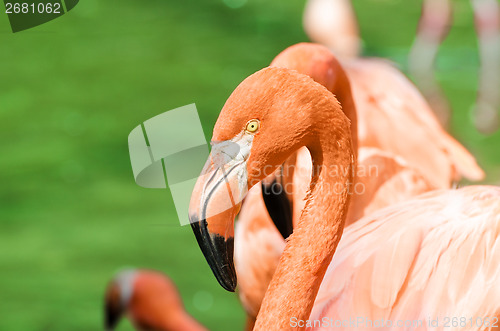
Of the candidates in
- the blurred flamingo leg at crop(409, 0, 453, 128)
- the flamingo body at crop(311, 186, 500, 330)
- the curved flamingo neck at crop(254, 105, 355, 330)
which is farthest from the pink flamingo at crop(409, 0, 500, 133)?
the curved flamingo neck at crop(254, 105, 355, 330)

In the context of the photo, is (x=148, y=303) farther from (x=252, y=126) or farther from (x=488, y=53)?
(x=488, y=53)

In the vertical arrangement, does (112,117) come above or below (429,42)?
below

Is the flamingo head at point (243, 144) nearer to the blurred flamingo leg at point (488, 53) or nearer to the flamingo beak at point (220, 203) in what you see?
the flamingo beak at point (220, 203)

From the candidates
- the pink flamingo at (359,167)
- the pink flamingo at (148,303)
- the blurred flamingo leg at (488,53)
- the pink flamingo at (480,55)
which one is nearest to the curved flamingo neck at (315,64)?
the pink flamingo at (359,167)

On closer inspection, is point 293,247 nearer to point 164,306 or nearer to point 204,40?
point 164,306

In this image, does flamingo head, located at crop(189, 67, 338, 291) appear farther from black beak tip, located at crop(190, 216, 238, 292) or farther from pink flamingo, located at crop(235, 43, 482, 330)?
pink flamingo, located at crop(235, 43, 482, 330)

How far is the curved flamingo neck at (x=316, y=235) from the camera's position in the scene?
1623 millimetres

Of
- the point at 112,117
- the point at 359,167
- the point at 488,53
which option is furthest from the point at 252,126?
the point at 488,53

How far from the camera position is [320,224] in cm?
165

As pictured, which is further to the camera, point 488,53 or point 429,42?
point 488,53

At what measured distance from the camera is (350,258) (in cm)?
185

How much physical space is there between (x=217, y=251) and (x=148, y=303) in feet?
4.51

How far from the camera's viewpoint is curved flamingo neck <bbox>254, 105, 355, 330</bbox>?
63.9 inches

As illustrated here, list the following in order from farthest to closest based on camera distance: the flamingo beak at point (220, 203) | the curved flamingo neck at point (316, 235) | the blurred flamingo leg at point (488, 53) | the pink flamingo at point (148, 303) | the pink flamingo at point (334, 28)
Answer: the blurred flamingo leg at point (488, 53)
the pink flamingo at point (334, 28)
the pink flamingo at point (148, 303)
the curved flamingo neck at point (316, 235)
the flamingo beak at point (220, 203)
